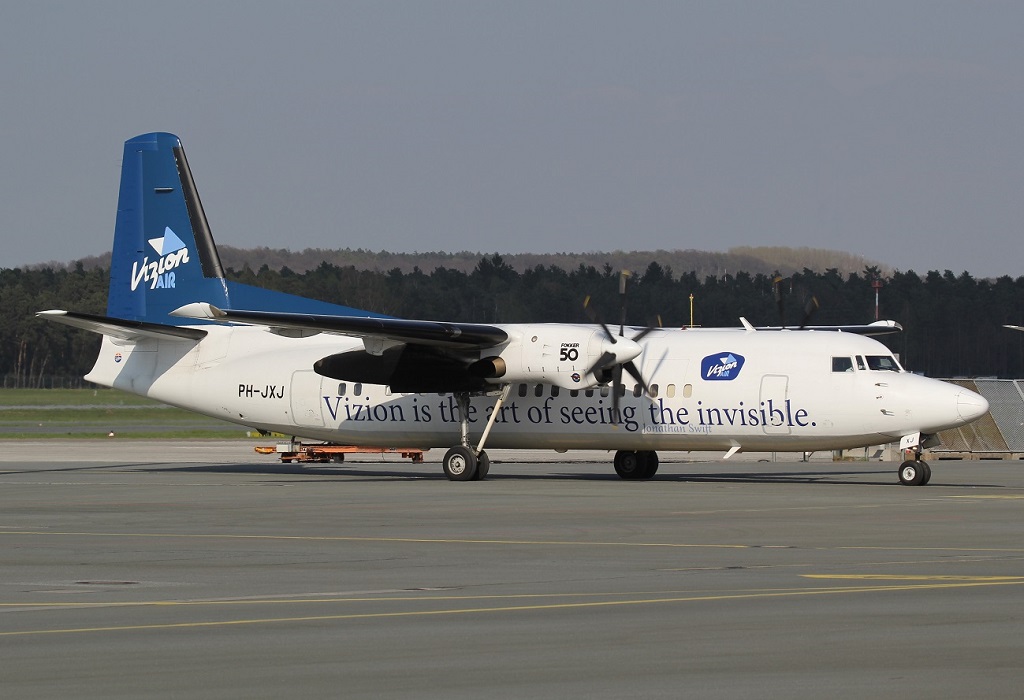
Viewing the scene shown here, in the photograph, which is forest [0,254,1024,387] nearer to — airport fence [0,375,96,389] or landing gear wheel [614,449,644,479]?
landing gear wheel [614,449,644,479]

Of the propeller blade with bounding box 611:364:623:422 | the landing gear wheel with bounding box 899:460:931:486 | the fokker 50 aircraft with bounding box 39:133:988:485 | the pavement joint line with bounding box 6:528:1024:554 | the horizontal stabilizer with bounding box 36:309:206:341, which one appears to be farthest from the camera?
the propeller blade with bounding box 611:364:623:422

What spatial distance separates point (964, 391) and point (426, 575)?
1585 cm

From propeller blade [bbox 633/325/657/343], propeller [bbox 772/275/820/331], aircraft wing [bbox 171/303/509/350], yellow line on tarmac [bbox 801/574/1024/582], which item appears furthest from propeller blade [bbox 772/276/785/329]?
yellow line on tarmac [bbox 801/574/1024/582]

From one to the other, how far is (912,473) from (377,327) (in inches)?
413

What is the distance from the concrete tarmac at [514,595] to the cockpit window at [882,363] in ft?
12.2

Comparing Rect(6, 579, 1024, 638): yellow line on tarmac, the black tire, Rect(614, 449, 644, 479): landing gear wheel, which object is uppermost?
Rect(6, 579, 1024, 638): yellow line on tarmac

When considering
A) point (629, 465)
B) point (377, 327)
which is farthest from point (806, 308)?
point (377, 327)

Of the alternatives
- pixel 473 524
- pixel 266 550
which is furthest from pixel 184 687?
pixel 473 524

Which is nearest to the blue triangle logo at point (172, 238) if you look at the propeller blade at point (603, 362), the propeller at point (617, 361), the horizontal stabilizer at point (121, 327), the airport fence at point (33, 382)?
the horizontal stabilizer at point (121, 327)

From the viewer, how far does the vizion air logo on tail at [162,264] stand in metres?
33.7

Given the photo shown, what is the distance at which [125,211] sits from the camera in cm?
3412

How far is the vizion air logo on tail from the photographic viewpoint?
3366 cm

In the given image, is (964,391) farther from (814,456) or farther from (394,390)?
(814,456)

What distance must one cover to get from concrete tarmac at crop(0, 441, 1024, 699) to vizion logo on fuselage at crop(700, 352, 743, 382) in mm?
3949
